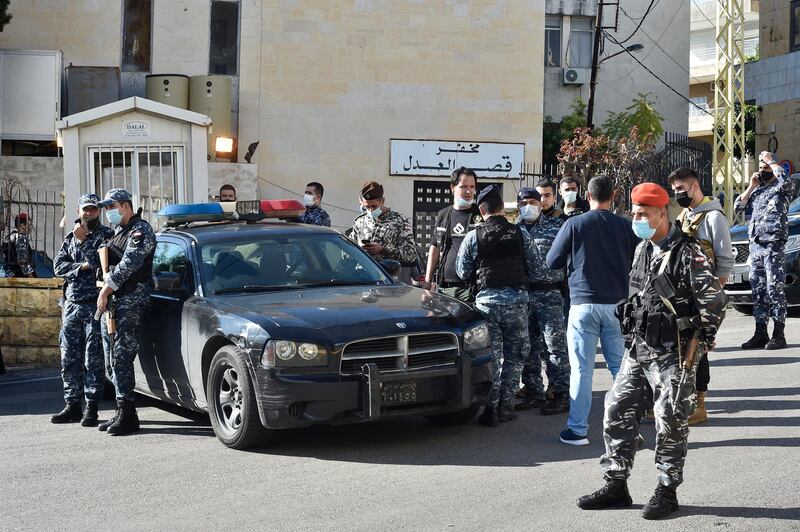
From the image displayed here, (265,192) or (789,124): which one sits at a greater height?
(789,124)

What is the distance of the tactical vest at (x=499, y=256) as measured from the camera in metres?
8.44

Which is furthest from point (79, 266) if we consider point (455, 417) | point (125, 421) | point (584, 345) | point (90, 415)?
point (584, 345)

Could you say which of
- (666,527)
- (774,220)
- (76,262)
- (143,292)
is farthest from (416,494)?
(774,220)

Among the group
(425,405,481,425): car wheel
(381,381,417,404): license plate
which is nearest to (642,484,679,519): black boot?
(381,381,417,404): license plate

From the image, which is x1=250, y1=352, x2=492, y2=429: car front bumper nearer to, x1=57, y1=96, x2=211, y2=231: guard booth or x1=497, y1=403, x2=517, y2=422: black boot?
x1=497, y1=403, x2=517, y2=422: black boot

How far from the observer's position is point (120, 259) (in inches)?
352

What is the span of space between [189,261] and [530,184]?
18270 millimetres

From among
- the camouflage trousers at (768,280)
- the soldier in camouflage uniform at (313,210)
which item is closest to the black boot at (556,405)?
the camouflage trousers at (768,280)

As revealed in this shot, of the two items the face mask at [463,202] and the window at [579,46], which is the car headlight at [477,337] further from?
the window at [579,46]

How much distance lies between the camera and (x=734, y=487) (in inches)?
253

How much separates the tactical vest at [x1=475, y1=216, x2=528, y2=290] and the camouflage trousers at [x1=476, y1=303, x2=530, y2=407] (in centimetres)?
18

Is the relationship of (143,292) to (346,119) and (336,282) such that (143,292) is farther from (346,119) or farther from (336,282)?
(346,119)

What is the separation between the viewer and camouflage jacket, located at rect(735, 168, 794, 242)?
11602mm

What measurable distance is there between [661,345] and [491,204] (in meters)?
2.76
